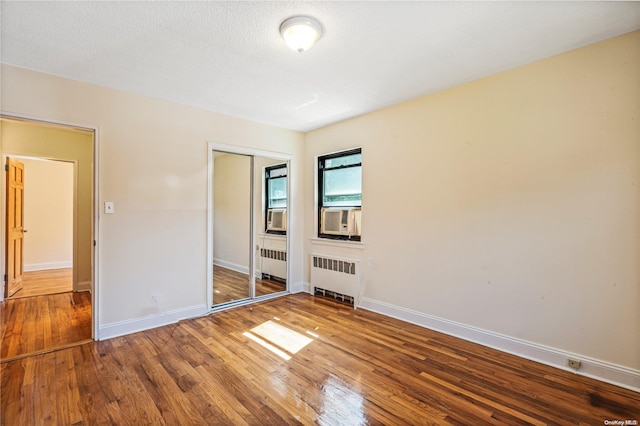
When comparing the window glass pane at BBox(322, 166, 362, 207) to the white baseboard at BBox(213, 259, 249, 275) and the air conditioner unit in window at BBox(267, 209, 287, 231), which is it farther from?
the white baseboard at BBox(213, 259, 249, 275)

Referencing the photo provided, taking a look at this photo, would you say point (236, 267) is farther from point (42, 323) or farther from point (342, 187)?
point (42, 323)

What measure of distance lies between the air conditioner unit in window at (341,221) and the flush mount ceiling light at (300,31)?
243 cm

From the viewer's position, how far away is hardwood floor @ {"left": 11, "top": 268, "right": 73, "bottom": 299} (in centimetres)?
471

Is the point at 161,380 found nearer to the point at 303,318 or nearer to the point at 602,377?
the point at 303,318

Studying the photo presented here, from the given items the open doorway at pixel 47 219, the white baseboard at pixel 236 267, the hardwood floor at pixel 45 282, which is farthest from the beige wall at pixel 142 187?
the open doorway at pixel 47 219

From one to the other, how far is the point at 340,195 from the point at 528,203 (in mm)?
2414

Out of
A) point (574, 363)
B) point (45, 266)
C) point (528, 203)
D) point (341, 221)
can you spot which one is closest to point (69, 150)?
point (45, 266)

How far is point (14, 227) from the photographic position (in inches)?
174

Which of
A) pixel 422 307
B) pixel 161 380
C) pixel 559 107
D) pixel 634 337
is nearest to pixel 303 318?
pixel 422 307

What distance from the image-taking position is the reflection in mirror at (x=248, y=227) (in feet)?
13.4

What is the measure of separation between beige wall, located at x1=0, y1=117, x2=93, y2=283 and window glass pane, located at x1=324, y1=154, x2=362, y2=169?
11.2 feet

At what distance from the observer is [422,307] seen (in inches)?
133

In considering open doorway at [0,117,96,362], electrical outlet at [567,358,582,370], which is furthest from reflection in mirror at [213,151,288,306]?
electrical outlet at [567,358,582,370]

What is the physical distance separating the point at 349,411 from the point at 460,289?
5.83 ft
